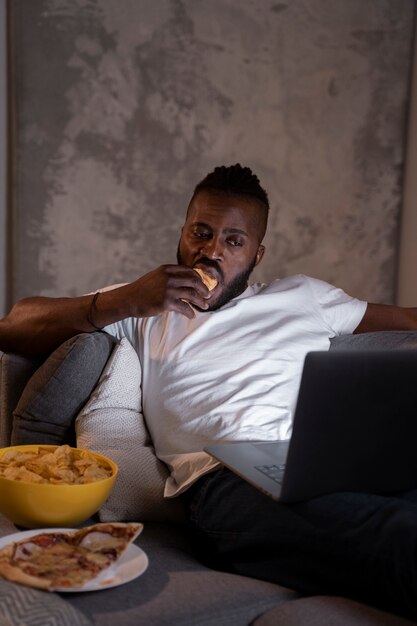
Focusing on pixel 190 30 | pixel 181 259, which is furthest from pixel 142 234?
pixel 181 259

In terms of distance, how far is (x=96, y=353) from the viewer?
2.15 meters

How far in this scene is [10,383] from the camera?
2.25 m

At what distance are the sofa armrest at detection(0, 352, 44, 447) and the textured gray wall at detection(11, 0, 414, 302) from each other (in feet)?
5.53

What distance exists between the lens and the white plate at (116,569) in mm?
1457

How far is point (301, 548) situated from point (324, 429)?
0.27 meters

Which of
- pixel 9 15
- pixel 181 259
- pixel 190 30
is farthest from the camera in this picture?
pixel 190 30

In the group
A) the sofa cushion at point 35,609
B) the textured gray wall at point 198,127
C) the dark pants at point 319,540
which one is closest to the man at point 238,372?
the dark pants at point 319,540

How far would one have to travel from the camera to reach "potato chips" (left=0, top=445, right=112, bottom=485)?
1733mm

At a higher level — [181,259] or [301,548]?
[181,259]

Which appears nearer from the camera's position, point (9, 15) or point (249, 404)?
point (249, 404)

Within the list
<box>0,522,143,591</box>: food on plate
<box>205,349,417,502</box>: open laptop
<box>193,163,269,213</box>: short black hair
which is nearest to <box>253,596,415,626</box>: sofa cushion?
<box>205,349,417,502</box>: open laptop

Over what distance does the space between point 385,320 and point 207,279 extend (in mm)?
572

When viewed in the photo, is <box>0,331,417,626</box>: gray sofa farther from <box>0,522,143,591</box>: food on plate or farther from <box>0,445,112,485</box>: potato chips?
<box>0,445,112,485</box>: potato chips

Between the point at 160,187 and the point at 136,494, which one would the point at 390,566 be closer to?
the point at 136,494
